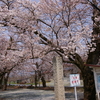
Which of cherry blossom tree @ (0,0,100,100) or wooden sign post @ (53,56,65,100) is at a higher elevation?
cherry blossom tree @ (0,0,100,100)

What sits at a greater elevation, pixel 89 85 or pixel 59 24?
pixel 59 24

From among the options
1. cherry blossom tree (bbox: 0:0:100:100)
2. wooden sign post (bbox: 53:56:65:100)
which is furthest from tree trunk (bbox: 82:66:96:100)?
wooden sign post (bbox: 53:56:65:100)

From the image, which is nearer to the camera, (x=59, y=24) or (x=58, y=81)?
(x=58, y=81)

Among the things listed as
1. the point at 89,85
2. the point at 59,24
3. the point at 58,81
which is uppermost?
the point at 59,24

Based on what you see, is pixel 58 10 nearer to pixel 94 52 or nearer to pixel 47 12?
pixel 47 12

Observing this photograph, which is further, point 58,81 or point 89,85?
point 89,85

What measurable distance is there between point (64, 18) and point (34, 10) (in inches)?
77.1

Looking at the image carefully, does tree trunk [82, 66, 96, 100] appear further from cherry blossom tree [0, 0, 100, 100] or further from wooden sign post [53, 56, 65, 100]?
wooden sign post [53, 56, 65, 100]

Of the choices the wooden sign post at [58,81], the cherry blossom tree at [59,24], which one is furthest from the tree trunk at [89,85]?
the wooden sign post at [58,81]

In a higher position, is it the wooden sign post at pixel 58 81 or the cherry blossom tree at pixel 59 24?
the cherry blossom tree at pixel 59 24

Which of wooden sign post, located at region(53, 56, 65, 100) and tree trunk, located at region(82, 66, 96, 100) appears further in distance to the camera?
tree trunk, located at region(82, 66, 96, 100)

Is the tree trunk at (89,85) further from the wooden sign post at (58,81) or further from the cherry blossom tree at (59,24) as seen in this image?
the wooden sign post at (58,81)

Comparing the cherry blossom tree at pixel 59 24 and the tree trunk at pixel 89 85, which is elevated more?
the cherry blossom tree at pixel 59 24

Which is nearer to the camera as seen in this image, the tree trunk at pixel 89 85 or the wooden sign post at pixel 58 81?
the wooden sign post at pixel 58 81
